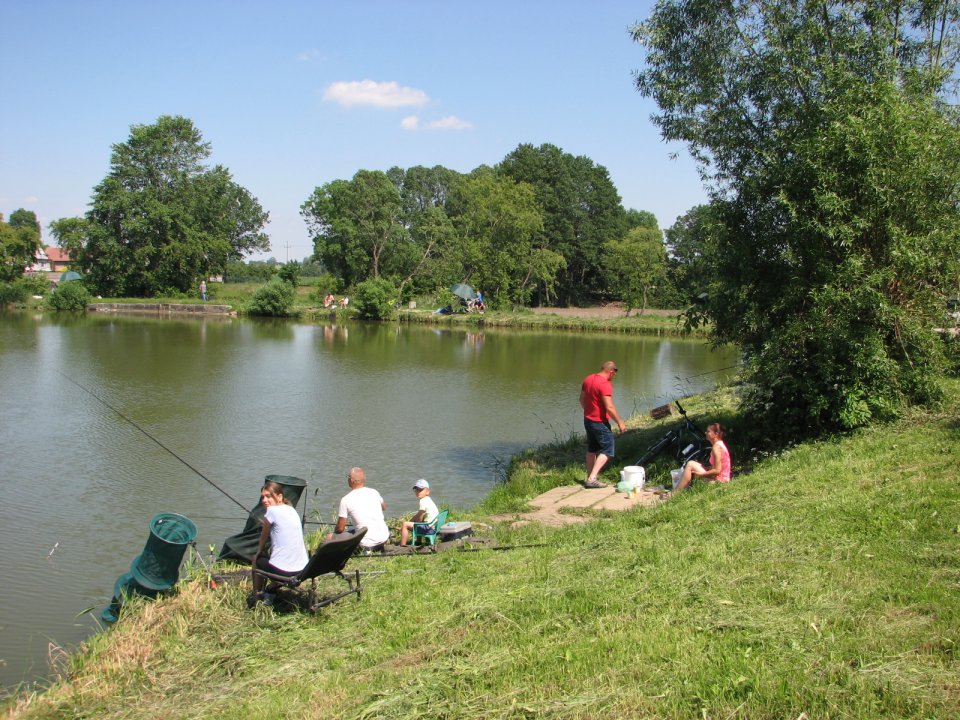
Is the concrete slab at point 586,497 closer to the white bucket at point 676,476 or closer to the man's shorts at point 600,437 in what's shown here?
the man's shorts at point 600,437

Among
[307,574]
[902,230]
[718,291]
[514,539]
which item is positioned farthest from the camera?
[718,291]

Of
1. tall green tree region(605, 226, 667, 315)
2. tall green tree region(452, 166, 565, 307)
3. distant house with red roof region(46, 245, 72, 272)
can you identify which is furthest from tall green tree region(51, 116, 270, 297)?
distant house with red roof region(46, 245, 72, 272)

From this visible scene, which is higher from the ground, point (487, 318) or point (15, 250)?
point (15, 250)

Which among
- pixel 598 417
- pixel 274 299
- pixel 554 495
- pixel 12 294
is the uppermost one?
pixel 274 299

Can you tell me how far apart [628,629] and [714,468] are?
16.9ft

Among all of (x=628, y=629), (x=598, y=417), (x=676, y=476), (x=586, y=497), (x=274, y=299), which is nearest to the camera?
(x=628, y=629)

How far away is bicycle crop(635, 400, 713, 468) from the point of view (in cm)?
1116

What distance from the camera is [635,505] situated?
9719 mm

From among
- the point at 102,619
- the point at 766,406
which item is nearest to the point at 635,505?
the point at 766,406

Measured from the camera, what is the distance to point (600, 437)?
454 inches

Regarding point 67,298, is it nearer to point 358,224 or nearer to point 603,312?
point 358,224

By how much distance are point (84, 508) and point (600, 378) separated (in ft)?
25.6

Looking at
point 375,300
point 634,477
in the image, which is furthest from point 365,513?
point 375,300

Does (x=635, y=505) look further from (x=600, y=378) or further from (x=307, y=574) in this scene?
(x=307, y=574)
